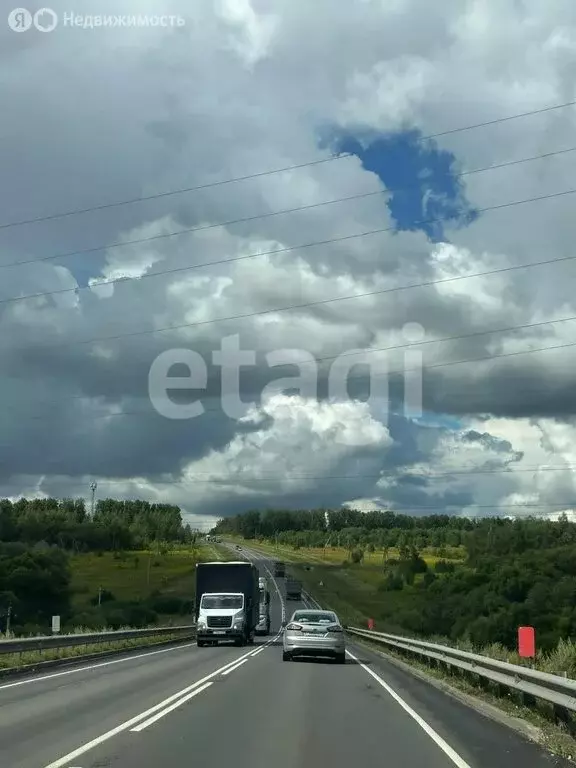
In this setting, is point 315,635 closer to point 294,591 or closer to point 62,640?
point 62,640

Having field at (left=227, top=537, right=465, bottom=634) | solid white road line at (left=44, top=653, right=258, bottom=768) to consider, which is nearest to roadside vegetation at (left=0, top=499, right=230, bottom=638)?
field at (left=227, top=537, right=465, bottom=634)

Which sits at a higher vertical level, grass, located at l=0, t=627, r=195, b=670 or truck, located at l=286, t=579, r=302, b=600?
grass, located at l=0, t=627, r=195, b=670

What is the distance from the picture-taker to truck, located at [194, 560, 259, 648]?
42.2 metres

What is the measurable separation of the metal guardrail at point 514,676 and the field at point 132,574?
9479 cm

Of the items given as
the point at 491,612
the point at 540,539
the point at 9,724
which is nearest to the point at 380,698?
Answer: the point at 9,724

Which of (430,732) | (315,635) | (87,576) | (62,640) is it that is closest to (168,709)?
(430,732)

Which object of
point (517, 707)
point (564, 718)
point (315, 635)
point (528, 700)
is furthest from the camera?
point (315, 635)

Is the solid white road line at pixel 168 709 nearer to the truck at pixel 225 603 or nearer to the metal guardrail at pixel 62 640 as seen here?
the metal guardrail at pixel 62 640

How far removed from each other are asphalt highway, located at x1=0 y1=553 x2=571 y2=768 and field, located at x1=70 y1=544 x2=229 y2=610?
315 ft

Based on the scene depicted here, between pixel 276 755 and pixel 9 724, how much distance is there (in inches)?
185

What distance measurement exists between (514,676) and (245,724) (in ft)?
16.0

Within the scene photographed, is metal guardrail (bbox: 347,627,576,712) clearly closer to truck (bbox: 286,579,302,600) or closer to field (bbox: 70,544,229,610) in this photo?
field (bbox: 70,544,229,610)

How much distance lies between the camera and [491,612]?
95500mm

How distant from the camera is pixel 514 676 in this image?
15.3 metres
